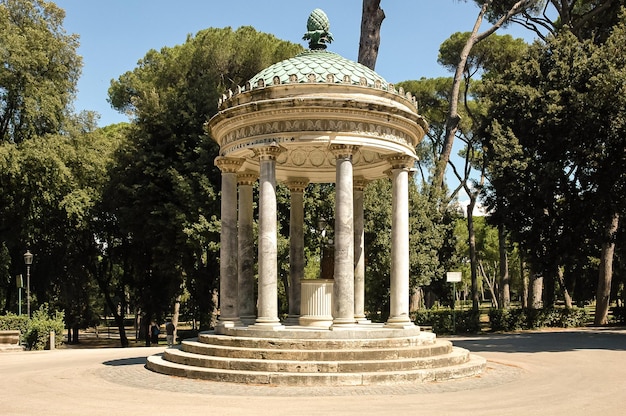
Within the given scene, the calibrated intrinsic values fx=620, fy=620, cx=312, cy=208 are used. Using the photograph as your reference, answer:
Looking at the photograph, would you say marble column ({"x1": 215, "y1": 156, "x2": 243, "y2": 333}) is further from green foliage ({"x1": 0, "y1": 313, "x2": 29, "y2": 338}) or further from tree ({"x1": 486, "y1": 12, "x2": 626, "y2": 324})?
tree ({"x1": 486, "y1": 12, "x2": 626, "y2": 324})

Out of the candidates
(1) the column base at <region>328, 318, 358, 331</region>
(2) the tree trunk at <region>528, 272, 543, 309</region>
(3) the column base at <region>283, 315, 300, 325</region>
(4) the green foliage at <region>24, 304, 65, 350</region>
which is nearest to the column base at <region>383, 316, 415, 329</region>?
(1) the column base at <region>328, 318, 358, 331</region>

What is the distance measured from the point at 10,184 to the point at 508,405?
31191mm

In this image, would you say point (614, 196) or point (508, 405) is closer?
point (508, 405)

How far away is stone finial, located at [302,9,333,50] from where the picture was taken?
1880cm

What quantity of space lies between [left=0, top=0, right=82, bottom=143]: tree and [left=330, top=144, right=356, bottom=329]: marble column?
24.6 meters

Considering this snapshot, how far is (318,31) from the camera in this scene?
18.8 m

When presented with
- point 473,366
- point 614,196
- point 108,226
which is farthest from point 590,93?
point 108,226

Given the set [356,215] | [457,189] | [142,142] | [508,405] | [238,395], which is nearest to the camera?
[508,405]

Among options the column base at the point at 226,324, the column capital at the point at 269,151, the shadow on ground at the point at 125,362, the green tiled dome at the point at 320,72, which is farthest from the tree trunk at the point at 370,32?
the shadow on ground at the point at 125,362

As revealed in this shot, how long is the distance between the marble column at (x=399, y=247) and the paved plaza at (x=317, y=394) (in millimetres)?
2699

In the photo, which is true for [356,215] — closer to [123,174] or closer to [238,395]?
[238,395]

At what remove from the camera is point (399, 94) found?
56.5ft

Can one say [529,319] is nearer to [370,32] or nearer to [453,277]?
[453,277]

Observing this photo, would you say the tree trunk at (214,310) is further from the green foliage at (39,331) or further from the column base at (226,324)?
the column base at (226,324)
